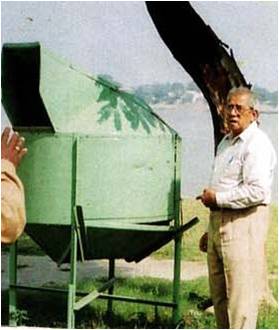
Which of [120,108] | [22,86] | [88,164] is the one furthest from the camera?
[22,86]

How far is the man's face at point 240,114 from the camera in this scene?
15.8ft

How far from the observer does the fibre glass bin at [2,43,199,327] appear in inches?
198

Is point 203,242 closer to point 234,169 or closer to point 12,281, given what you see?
point 234,169

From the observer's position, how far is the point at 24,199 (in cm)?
507

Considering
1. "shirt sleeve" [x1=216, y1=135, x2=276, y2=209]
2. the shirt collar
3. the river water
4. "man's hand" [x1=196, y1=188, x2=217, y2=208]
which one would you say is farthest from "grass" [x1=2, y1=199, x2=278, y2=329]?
the shirt collar

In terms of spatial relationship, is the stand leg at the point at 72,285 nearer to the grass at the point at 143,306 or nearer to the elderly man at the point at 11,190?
the grass at the point at 143,306

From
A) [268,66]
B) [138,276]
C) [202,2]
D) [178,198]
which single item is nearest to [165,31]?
[202,2]

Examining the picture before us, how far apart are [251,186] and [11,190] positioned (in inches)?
49.2

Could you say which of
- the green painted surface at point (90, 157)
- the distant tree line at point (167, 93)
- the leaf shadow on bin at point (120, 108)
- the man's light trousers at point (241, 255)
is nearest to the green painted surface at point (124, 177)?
the green painted surface at point (90, 157)

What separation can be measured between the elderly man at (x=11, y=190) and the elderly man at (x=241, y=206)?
0.99 metres

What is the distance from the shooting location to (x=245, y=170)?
186 inches

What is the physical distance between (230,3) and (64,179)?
134 centimetres

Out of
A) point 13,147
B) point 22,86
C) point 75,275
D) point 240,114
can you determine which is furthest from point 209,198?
point 22,86

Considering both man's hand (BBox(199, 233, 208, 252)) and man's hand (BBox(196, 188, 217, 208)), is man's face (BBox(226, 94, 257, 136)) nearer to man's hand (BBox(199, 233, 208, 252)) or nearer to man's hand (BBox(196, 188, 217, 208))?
man's hand (BBox(196, 188, 217, 208))
